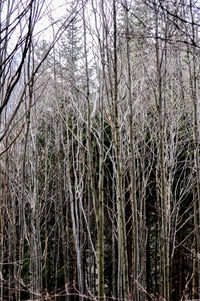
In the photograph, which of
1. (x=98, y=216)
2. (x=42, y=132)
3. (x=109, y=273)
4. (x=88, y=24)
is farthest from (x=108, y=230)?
(x=88, y=24)

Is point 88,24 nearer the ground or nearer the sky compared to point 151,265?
nearer the sky

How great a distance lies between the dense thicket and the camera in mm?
1854

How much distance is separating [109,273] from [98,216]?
5.32 m

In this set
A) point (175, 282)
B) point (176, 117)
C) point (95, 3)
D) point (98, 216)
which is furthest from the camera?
point (175, 282)

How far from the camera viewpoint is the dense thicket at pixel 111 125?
6.08ft

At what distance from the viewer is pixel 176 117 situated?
4539 millimetres

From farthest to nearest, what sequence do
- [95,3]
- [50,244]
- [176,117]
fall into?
[50,244] → [176,117] → [95,3]

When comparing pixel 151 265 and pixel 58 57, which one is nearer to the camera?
pixel 58 57

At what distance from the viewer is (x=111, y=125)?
2572mm

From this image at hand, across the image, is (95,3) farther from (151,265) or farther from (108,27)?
(151,265)

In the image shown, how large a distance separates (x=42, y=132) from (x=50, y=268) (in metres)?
3.23

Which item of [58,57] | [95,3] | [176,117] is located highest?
[58,57]

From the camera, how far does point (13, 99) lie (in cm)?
478

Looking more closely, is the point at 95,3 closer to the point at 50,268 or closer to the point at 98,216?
the point at 98,216
